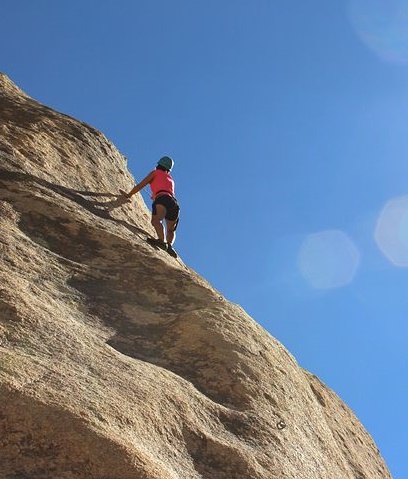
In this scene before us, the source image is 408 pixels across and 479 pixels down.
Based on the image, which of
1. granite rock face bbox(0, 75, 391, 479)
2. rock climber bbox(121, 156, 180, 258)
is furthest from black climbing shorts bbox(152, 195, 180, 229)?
granite rock face bbox(0, 75, 391, 479)

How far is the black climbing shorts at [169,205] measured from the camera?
14930mm

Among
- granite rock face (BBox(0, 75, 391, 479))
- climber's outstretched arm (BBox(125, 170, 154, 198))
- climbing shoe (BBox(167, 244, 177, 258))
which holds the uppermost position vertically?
climber's outstretched arm (BBox(125, 170, 154, 198))

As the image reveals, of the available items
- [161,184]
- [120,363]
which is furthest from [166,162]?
[120,363]

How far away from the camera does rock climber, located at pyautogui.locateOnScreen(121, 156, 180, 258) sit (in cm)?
1459

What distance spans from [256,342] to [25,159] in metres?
5.89

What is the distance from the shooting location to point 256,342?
9.98 meters

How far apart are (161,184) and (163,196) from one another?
0.38 metres

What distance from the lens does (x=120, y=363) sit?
7438mm

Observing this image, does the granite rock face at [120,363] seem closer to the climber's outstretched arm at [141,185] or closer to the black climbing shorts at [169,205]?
the climber's outstretched arm at [141,185]

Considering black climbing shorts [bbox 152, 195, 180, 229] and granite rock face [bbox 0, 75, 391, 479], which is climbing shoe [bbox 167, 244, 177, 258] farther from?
black climbing shorts [bbox 152, 195, 180, 229]

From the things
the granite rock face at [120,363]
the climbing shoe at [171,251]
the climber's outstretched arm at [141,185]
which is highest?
the climber's outstretched arm at [141,185]

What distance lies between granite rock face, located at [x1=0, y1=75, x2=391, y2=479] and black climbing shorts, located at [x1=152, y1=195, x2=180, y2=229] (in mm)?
854

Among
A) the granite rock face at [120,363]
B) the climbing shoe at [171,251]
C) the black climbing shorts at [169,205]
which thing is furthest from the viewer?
the black climbing shorts at [169,205]

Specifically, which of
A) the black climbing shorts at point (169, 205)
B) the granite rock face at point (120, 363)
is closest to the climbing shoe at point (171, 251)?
the granite rock face at point (120, 363)
